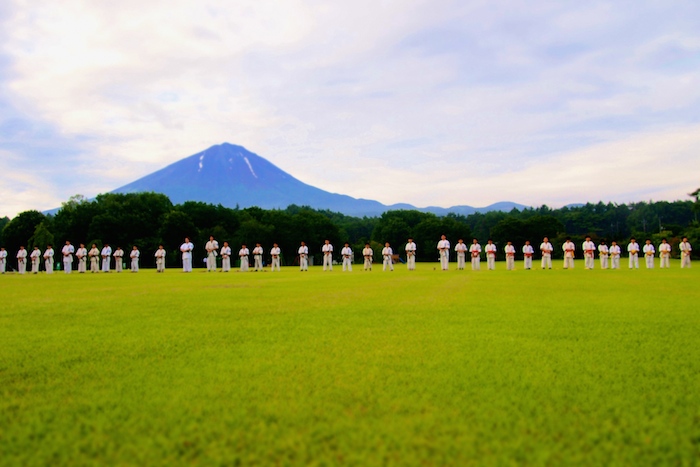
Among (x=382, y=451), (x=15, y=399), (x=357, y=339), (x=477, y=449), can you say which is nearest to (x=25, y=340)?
(x=15, y=399)

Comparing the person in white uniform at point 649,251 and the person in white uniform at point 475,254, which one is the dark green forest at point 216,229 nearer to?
the person in white uniform at point 649,251

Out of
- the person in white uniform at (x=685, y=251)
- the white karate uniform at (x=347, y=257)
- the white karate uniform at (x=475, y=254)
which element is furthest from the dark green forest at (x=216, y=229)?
the white karate uniform at (x=475, y=254)

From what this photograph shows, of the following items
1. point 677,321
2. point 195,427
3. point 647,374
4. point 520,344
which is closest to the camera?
point 195,427

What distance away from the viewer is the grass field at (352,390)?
358cm

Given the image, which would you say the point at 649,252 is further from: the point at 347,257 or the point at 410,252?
the point at 347,257

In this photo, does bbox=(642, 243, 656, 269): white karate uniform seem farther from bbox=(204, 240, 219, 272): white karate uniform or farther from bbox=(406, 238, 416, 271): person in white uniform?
bbox=(204, 240, 219, 272): white karate uniform

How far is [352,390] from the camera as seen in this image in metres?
4.87

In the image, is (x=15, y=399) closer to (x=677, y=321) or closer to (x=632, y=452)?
(x=632, y=452)

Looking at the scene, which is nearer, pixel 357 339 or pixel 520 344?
pixel 520 344

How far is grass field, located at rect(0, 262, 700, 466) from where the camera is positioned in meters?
3.58

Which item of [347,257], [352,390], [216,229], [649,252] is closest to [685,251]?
[649,252]

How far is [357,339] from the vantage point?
7.45 m

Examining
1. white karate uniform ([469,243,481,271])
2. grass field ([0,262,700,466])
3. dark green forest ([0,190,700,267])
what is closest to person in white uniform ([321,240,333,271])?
white karate uniform ([469,243,481,271])

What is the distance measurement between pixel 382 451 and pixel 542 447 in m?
1.10
